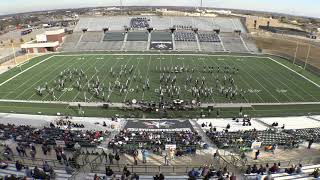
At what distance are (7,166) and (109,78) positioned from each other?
1187 inches

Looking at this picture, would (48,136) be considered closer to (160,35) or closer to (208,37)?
(160,35)

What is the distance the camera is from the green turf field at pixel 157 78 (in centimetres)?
3919

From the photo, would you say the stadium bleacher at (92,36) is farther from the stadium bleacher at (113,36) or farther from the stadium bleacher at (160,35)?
the stadium bleacher at (113,36)

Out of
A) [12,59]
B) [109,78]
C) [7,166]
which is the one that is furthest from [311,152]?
[12,59]

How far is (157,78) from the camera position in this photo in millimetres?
46750

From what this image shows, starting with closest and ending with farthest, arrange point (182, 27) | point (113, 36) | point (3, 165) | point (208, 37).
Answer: point (3, 165) → point (208, 37) → point (113, 36) → point (182, 27)

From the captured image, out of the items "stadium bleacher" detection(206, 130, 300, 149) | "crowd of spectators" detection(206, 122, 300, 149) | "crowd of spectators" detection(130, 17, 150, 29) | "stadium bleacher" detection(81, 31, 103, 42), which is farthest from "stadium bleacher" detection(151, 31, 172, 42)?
"stadium bleacher" detection(206, 130, 300, 149)

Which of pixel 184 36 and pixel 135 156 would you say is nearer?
pixel 135 156

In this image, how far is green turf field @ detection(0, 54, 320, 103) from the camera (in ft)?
129

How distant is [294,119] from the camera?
32.4 meters

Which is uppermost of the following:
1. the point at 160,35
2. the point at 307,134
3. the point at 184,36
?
the point at 160,35

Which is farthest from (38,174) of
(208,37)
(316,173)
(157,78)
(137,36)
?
(208,37)

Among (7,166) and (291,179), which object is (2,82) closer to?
(7,166)

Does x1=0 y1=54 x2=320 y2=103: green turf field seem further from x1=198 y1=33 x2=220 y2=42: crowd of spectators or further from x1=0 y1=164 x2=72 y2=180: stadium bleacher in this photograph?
x1=0 y1=164 x2=72 y2=180: stadium bleacher
